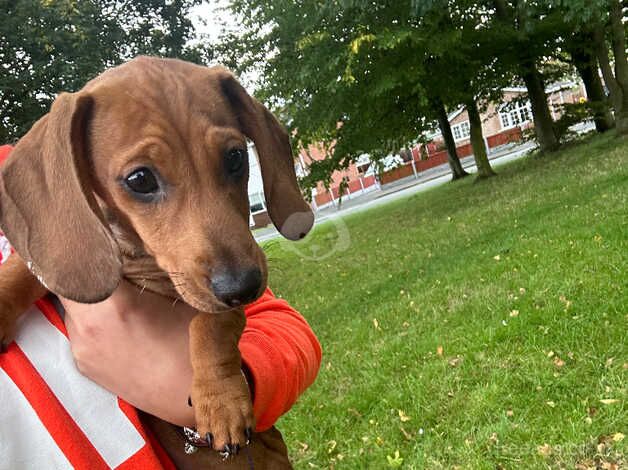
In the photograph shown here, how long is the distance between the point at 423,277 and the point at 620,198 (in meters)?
2.93

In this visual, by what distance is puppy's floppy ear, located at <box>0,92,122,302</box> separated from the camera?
1.60 metres

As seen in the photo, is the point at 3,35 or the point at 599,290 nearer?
the point at 599,290

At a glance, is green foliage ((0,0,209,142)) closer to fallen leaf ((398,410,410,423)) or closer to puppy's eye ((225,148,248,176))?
fallen leaf ((398,410,410,423))

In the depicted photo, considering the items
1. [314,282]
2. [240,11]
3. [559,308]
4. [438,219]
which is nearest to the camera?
[559,308]

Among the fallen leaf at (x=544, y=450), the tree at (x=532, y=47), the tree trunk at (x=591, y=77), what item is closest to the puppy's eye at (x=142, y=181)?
the fallen leaf at (x=544, y=450)

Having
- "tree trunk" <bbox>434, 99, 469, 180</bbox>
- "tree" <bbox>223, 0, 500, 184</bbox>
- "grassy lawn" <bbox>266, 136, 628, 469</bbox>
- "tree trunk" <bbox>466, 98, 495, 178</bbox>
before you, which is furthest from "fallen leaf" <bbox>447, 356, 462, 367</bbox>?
"tree trunk" <bbox>466, 98, 495, 178</bbox>

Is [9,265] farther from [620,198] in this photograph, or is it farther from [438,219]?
[438,219]

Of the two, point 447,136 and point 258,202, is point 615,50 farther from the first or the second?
point 258,202

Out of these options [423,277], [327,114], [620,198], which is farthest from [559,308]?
[327,114]

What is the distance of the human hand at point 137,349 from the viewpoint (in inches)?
62.5

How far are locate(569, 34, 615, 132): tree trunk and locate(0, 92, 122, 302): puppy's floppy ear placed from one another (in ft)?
63.7

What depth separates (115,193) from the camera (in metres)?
1.76

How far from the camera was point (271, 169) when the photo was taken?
6.77ft

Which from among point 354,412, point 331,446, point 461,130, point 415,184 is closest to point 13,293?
point 331,446
